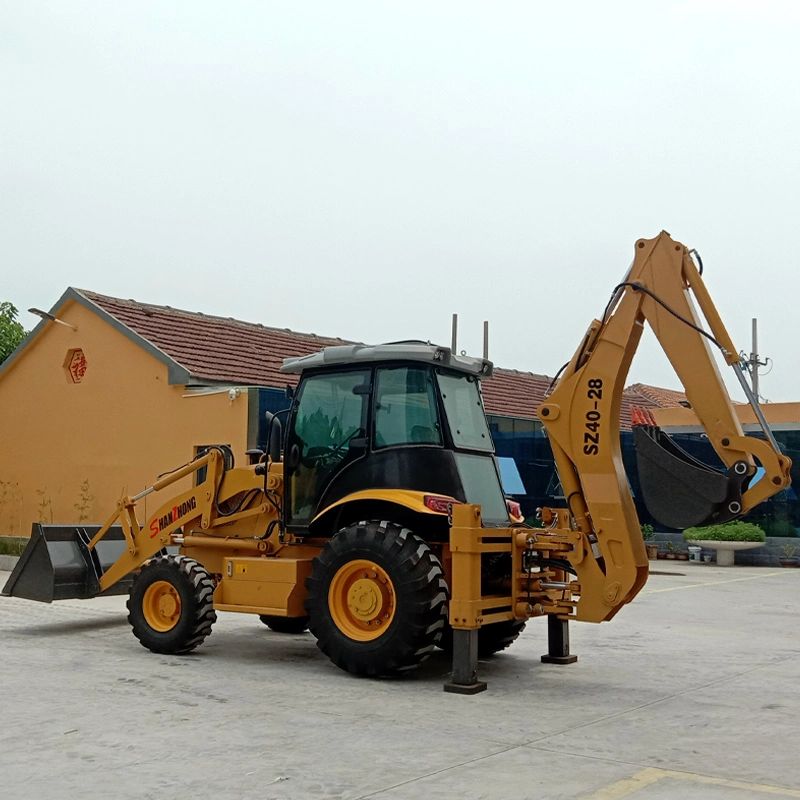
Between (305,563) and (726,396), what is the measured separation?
356 centimetres

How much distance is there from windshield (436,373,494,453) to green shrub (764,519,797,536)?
1721 centimetres

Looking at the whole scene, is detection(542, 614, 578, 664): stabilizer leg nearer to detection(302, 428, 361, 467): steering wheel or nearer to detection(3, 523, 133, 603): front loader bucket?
detection(302, 428, 361, 467): steering wheel

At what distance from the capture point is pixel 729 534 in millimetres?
24219

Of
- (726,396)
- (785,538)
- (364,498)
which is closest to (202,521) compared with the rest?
(364,498)

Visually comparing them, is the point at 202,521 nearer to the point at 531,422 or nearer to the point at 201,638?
the point at 201,638

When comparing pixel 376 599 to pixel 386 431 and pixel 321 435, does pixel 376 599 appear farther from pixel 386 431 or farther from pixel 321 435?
pixel 321 435

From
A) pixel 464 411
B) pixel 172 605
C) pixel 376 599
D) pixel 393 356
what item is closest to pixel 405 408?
pixel 393 356

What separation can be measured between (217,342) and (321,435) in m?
13.8

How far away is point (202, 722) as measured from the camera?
6574 millimetres

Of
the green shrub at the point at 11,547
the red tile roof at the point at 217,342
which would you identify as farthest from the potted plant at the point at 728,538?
the green shrub at the point at 11,547

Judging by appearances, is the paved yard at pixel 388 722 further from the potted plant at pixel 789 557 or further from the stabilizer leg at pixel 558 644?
the potted plant at pixel 789 557

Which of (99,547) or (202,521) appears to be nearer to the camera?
(202,521)

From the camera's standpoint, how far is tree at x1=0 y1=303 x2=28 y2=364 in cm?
2856

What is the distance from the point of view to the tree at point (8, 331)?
28.6 metres
